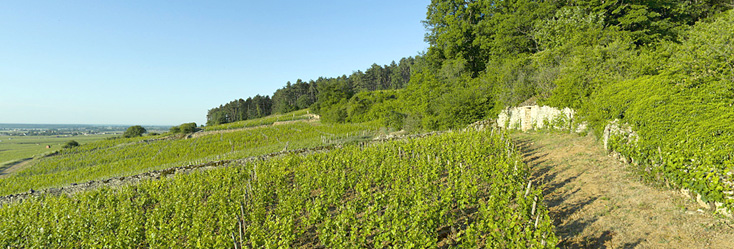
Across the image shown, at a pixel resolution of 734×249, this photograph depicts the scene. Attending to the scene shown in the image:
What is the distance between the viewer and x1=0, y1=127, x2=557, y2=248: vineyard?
648 cm

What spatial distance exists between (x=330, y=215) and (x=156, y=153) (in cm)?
4176

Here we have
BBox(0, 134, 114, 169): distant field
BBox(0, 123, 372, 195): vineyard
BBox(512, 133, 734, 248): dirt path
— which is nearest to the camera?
BBox(512, 133, 734, 248): dirt path

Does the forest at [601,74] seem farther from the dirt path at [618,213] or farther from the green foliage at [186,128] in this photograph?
the green foliage at [186,128]

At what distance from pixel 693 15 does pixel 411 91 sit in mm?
28891

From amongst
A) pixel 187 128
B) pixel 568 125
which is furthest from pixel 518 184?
pixel 187 128

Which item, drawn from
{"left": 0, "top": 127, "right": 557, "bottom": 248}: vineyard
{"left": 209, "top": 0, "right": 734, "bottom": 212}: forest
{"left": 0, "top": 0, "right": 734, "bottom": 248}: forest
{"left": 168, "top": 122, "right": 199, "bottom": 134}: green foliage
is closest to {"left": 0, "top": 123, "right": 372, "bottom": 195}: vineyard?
{"left": 0, "top": 0, "right": 734, "bottom": 248}: forest

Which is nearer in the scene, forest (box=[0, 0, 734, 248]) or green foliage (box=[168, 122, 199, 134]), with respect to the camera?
forest (box=[0, 0, 734, 248])

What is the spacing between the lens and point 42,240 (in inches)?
330

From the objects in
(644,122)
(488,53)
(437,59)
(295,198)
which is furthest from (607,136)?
(437,59)

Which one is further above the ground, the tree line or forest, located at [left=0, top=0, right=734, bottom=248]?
the tree line

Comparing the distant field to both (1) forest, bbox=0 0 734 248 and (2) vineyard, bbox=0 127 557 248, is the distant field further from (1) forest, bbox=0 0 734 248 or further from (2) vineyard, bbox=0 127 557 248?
(2) vineyard, bbox=0 127 557 248

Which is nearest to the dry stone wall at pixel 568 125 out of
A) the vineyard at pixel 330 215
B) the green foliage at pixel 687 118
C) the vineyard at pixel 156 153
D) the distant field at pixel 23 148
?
the green foliage at pixel 687 118

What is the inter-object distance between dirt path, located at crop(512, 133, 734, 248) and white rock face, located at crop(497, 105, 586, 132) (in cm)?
587

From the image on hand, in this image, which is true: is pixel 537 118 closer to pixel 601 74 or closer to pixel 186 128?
pixel 601 74
